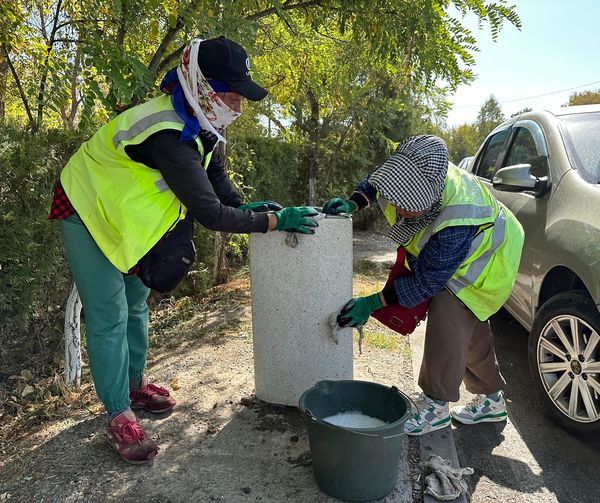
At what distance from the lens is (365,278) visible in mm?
6734

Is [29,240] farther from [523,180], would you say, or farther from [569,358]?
[569,358]

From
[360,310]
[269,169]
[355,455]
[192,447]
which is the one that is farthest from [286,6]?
[269,169]

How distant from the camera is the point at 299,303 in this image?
2.78 m

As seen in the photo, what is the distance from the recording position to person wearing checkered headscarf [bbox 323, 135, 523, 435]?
2414mm

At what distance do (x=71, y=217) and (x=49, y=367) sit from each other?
69.5 inches

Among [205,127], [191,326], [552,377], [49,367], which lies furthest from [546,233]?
[49,367]

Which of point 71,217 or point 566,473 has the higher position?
point 71,217

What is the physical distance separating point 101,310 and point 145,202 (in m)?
0.55

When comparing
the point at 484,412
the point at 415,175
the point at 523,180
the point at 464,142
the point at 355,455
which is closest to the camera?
the point at 355,455

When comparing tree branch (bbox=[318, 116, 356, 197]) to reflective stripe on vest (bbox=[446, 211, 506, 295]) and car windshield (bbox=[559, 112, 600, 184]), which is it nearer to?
car windshield (bbox=[559, 112, 600, 184])

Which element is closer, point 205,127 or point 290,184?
point 205,127

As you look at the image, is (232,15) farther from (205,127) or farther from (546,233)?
(546,233)

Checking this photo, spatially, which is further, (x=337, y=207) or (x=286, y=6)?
(x=286, y=6)

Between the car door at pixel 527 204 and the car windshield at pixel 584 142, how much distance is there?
0.17m
